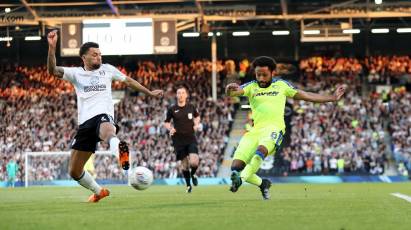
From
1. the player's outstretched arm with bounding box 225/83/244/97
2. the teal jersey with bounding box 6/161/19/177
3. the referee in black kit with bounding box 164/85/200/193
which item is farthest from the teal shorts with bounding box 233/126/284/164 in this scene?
the teal jersey with bounding box 6/161/19/177

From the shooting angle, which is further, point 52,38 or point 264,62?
point 264,62

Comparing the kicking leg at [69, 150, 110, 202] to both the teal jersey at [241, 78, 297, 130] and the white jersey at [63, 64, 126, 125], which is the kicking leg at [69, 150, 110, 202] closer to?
the white jersey at [63, 64, 126, 125]

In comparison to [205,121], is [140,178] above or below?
above

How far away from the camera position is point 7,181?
33.3 m

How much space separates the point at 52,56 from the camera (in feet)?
35.4

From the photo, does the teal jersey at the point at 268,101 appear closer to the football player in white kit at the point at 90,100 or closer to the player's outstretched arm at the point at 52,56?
the football player in white kit at the point at 90,100

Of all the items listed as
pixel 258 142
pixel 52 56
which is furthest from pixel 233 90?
pixel 52 56

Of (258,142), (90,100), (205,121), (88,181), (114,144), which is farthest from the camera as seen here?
(205,121)

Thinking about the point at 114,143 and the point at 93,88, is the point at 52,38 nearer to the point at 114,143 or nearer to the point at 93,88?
the point at 93,88

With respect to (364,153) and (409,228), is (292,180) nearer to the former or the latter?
(364,153)

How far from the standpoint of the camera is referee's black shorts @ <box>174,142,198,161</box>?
19125 millimetres

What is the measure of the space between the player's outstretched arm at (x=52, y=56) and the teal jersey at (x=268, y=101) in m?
2.71

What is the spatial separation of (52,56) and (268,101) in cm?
331

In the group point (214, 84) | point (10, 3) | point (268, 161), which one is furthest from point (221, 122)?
point (10, 3)
